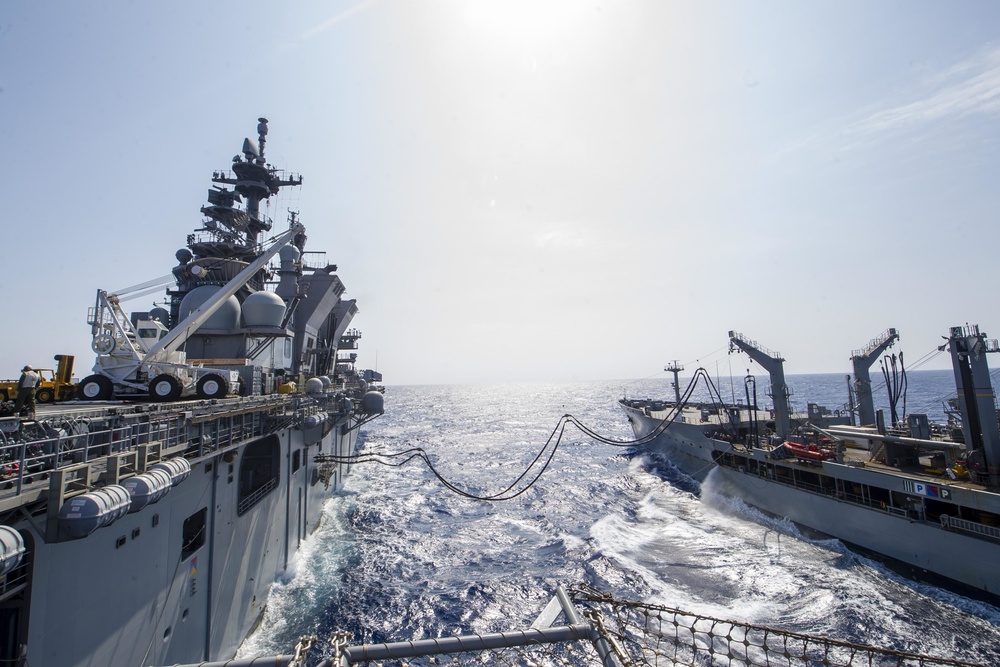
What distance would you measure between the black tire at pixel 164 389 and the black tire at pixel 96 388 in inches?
63.3

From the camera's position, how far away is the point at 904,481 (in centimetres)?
2164

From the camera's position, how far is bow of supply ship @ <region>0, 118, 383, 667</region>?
7277 mm

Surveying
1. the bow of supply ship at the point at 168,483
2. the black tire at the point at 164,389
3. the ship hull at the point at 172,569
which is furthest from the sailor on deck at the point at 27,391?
the black tire at the point at 164,389

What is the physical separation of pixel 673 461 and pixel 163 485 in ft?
145

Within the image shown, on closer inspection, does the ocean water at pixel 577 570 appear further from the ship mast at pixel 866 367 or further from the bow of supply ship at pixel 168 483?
the ship mast at pixel 866 367

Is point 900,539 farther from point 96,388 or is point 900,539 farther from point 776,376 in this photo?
point 96,388

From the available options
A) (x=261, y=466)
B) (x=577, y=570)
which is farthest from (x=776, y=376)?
(x=261, y=466)

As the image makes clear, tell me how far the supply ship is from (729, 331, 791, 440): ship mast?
92mm

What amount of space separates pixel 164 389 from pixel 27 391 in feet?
20.6

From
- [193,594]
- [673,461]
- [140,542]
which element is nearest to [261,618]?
[193,594]

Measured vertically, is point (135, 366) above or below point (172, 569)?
above

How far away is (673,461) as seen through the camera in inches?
Answer: 1767

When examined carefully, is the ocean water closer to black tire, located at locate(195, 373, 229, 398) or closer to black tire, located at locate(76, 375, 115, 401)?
black tire, located at locate(195, 373, 229, 398)

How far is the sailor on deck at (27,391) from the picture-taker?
29.4 ft
